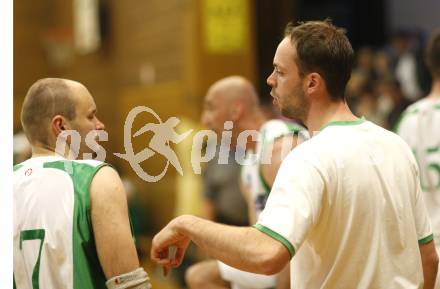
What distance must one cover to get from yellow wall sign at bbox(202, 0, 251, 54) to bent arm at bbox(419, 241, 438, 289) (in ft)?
22.0

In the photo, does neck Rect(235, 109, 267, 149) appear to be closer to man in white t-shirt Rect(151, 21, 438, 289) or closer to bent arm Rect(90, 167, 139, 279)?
man in white t-shirt Rect(151, 21, 438, 289)

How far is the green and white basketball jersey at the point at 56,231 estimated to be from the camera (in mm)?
2775

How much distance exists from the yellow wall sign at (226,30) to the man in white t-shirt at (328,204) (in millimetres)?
6657

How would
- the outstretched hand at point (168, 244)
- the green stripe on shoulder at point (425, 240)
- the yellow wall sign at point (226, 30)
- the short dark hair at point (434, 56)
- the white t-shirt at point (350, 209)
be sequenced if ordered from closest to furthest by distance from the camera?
the white t-shirt at point (350, 209)
the outstretched hand at point (168, 244)
the green stripe on shoulder at point (425, 240)
the short dark hair at point (434, 56)
the yellow wall sign at point (226, 30)

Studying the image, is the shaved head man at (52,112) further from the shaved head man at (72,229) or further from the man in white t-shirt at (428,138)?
the man in white t-shirt at (428,138)

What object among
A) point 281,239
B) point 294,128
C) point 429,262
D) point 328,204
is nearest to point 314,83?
point 328,204

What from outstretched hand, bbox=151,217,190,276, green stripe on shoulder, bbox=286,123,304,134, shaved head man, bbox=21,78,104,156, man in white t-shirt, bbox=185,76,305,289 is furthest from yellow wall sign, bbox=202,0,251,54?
outstretched hand, bbox=151,217,190,276

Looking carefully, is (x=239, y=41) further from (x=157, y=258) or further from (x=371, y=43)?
(x=157, y=258)

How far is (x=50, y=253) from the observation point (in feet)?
9.13

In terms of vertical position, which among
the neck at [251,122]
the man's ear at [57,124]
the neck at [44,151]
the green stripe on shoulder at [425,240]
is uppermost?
the man's ear at [57,124]

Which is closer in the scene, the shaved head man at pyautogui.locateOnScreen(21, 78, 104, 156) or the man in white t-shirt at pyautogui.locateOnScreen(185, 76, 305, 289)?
the shaved head man at pyautogui.locateOnScreen(21, 78, 104, 156)

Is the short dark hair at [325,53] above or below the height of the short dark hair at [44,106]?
above

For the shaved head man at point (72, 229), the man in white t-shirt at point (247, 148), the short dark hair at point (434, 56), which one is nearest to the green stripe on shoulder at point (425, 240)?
the shaved head man at point (72, 229)

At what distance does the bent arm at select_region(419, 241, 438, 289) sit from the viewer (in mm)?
2951
